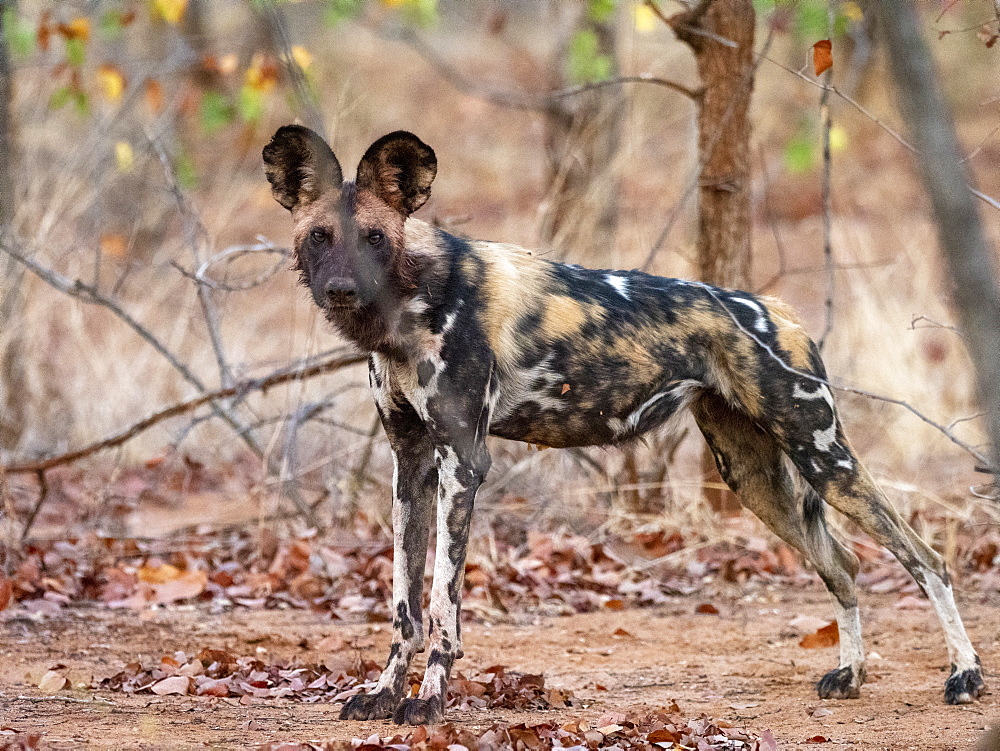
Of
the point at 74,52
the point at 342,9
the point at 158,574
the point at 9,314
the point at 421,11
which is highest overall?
the point at 421,11

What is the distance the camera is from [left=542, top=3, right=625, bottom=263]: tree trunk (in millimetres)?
6461

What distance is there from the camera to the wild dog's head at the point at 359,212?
3342 mm

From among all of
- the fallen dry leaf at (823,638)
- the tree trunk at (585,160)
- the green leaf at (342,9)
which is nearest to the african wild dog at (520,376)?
the fallen dry leaf at (823,638)

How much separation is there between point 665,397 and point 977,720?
1.39 metres

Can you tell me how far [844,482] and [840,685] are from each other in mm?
689

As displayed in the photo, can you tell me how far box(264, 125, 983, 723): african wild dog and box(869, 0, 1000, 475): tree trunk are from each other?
166 centimetres

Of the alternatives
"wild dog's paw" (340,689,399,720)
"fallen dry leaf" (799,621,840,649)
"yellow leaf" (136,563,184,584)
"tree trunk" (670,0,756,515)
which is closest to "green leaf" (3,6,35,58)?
"yellow leaf" (136,563,184,584)

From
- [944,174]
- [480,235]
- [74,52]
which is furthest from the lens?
[480,235]

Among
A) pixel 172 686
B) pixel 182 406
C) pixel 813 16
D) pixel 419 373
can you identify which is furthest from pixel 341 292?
pixel 813 16

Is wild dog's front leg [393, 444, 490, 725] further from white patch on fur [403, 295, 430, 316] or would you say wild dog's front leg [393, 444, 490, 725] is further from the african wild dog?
white patch on fur [403, 295, 430, 316]

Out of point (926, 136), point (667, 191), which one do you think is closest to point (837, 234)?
point (667, 191)

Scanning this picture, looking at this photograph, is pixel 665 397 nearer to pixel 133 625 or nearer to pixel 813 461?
pixel 813 461

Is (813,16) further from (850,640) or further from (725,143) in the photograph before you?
(850,640)

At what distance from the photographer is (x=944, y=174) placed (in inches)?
59.4
